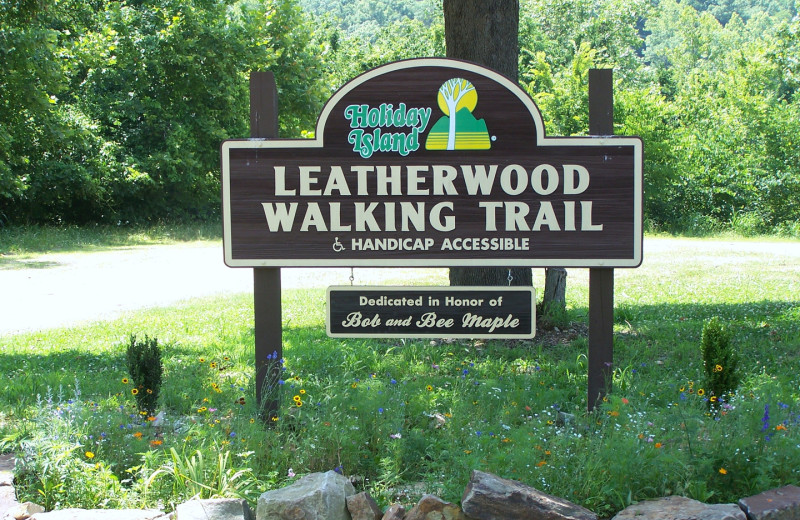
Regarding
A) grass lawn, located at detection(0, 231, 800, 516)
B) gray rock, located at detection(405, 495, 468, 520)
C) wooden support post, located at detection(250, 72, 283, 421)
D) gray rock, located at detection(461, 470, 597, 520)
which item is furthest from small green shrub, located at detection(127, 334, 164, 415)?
gray rock, located at detection(461, 470, 597, 520)

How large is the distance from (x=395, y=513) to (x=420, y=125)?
8.31 ft

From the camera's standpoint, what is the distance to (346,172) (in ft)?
16.0

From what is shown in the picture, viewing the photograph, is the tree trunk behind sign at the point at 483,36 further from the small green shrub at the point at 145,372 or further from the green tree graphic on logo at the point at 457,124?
the small green shrub at the point at 145,372

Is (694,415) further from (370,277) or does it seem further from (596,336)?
(370,277)

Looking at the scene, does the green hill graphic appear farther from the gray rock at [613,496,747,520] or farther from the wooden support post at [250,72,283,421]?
the gray rock at [613,496,747,520]

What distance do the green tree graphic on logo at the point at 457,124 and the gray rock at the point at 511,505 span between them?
92.0 inches

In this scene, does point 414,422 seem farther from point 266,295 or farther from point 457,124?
point 457,124

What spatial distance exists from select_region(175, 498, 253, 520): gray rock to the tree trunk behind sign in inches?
169

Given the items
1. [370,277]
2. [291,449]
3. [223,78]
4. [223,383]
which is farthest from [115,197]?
[291,449]

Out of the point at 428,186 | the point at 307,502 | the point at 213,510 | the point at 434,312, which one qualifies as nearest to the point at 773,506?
the point at 307,502

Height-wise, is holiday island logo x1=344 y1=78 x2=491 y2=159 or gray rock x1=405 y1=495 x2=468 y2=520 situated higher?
holiday island logo x1=344 y1=78 x2=491 y2=159

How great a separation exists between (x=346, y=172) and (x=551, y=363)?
2758 millimetres

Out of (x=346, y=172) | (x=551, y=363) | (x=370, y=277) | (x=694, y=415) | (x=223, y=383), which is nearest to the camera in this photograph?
(x=694, y=415)

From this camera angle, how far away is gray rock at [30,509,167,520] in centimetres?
341
